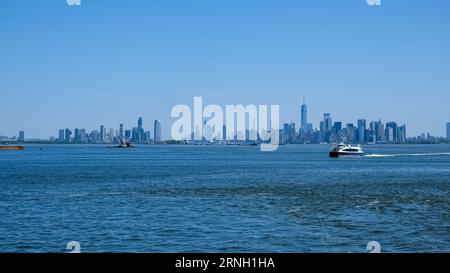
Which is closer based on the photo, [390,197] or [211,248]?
[211,248]

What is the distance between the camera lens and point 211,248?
19188 millimetres

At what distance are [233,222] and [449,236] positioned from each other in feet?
30.7

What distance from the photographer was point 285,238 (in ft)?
68.9

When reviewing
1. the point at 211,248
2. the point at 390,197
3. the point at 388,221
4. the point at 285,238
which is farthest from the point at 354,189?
the point at 211,248

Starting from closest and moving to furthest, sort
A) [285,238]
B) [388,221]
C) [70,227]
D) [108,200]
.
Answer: [285,238] < [70,227] < [388,221] < [108,200]
